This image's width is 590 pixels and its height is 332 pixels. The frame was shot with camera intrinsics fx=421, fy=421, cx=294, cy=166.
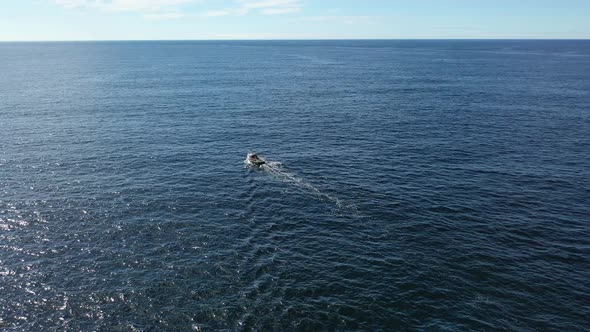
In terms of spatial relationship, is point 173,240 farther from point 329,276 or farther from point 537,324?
point 537,324

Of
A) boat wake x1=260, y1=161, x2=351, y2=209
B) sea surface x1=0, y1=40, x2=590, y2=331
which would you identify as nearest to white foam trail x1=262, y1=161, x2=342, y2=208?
boat wake x1=260, y1=161, x2=351, y2=209

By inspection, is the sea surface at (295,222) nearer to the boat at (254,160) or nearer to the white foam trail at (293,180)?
the white foam trail at (293,180)

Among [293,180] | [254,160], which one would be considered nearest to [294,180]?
[293,180]

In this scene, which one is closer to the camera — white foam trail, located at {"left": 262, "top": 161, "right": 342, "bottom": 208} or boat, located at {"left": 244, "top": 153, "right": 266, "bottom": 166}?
white foam trail, located at {"left": 262, "top": 161, "right": 342, "bottom": 208}

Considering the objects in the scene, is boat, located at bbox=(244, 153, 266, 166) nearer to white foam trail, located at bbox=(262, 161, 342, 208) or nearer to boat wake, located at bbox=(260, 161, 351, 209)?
boat wake, located at bbox=(260, 161, 351, 209)

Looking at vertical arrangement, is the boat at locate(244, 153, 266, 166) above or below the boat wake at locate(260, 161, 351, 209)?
above

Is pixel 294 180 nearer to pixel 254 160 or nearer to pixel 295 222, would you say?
pixel 254 160

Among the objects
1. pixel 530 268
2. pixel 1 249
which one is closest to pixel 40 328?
pixel 1 249
